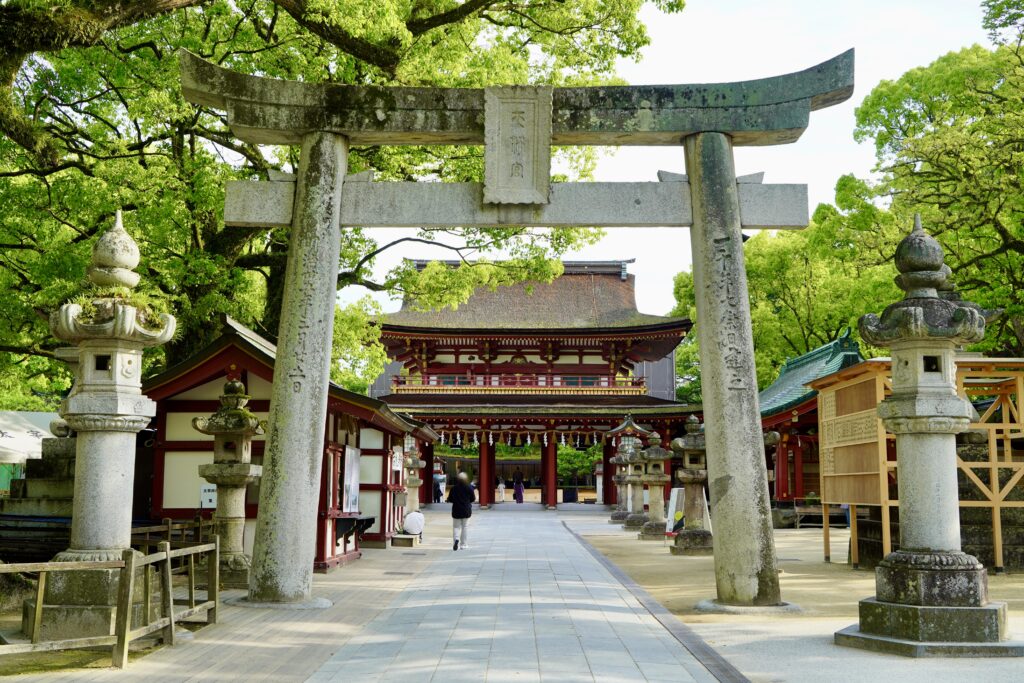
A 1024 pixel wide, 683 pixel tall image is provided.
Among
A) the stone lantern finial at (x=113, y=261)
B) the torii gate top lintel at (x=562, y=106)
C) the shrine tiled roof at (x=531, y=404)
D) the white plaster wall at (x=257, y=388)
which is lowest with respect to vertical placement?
the white plaster wall at (x=257, y=388)

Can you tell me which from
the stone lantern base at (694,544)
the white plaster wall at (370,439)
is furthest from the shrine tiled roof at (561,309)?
the stone lantern base at (694,544)

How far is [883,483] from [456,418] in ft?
83.7

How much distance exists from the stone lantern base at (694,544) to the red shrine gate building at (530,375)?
59.4 ft

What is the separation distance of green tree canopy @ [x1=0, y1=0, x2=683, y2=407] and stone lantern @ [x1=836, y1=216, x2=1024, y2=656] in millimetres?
8028

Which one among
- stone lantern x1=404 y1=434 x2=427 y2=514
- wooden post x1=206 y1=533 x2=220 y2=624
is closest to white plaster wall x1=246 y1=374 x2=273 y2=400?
wooden post x1=206 y1=533 x2=220 y2=624

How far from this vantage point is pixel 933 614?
300 inches

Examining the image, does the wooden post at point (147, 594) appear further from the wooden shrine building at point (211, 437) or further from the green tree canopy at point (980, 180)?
the green tree canopy at point (980, 180)

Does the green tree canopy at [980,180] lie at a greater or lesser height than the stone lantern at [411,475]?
greater

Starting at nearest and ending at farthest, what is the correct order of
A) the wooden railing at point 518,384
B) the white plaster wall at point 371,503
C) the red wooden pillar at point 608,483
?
the white plaster wall at point 371,503
the wooden railing at point 518,384
the red wooden pillar at point 608,483

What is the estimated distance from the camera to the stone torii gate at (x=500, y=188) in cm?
1048

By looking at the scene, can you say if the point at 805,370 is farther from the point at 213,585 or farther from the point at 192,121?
the point at 213,585

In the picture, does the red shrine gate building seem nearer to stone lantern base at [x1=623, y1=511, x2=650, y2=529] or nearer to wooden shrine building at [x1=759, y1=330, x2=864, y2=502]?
wooden shrine building at [x1=759, y1=330, x2=864, y2=502]

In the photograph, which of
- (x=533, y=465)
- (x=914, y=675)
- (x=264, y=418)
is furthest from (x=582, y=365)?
(x=914, y=675)

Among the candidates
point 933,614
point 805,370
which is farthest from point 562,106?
point 805,370
